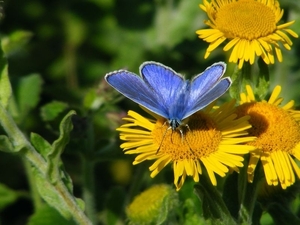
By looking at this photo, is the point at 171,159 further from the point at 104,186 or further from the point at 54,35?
the point at 54,35

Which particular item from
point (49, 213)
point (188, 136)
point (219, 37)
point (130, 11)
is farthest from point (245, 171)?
point (130, 11)

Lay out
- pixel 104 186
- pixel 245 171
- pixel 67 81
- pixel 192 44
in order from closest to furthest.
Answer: pixel 245 171 < pixel 192 44 < pixel 104 186 < pixel 67 81

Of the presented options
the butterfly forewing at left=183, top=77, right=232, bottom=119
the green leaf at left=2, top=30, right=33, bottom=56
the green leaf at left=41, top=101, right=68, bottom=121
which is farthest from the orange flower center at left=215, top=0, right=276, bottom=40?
the green leaf at left=2, top=30, right=33, bottom=56

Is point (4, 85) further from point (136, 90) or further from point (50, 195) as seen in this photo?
point (136, 90)

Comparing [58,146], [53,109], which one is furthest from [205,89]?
[53,109]

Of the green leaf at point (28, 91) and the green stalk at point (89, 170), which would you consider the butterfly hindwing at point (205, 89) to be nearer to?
the green stalk at point (89, 170)

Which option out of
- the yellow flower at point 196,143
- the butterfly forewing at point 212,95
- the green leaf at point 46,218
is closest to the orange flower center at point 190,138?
the yellow flower at point 196,143

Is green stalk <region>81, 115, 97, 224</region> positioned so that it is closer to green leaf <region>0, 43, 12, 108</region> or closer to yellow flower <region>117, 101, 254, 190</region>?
green leaf <region>0, 43, 12, 108</region>
